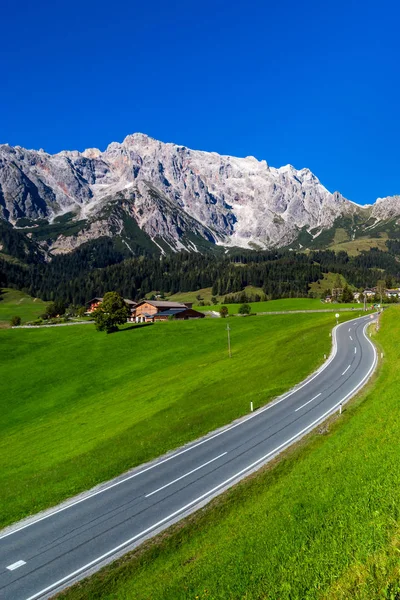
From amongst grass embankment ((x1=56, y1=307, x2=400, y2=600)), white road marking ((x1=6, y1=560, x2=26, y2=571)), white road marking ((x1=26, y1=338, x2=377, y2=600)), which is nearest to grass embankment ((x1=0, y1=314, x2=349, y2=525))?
white road marking ((x1=6, y1=560, x2=26, y2=571))

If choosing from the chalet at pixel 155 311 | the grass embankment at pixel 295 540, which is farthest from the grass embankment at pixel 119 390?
the chalet at pixel 155 311

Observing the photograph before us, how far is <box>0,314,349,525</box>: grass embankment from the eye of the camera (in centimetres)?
3425

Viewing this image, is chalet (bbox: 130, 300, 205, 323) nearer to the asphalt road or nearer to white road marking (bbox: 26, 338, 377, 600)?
the asphalt road

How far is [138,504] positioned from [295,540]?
521 inches

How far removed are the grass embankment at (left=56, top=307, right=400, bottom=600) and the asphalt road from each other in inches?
68.1

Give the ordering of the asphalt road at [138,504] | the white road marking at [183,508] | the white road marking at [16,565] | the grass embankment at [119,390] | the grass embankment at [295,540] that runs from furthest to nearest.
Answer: the grass embankment at [119,390] → the white road marking at [16,565] → the asphalt road at [138,504] → the white road marking at [183,508] → the grass embankment at [295,540]

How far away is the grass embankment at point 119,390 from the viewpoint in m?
34.2

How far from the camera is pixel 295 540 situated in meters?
16.3

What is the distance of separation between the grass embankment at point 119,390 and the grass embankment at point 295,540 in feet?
36.7

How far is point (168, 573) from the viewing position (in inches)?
697

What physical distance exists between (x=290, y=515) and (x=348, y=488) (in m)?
3.22

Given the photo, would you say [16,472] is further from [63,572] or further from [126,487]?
[63,572]

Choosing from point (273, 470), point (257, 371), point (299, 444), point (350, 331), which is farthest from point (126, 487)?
point (350, 331)

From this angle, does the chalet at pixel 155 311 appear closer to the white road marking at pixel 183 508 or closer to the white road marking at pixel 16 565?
the white road marking at pixel 183 508
